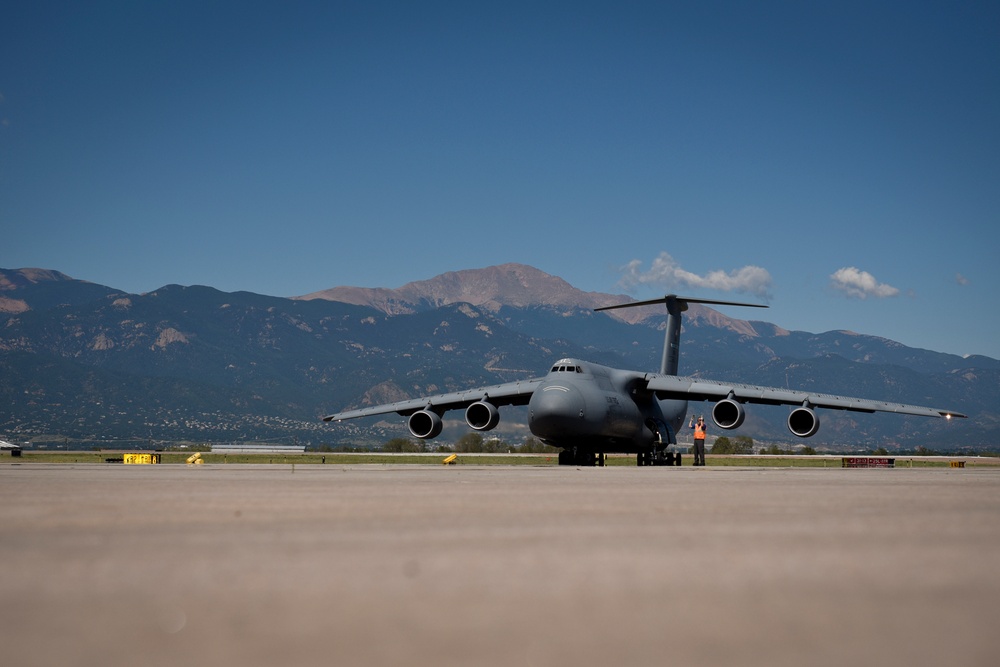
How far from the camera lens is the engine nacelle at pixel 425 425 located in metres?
34.1

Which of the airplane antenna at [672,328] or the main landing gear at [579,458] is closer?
the main landing gear at [579,458]

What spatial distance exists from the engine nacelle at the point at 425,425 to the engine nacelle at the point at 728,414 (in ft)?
30.2

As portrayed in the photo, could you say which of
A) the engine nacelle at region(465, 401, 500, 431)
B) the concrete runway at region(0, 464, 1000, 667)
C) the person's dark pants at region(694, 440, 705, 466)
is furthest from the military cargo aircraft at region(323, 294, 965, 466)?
the concrete runway at region(0, 464, 1000, 667)

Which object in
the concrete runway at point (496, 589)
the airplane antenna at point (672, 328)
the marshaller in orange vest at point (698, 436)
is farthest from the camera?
the airplane antenna at point (672, 328)

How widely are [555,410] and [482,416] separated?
5.02 m

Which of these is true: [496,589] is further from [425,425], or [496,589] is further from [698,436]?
[698,436]

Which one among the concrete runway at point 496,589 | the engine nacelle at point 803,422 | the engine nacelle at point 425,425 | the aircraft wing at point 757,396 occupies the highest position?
the aircraft wing at point 757,396

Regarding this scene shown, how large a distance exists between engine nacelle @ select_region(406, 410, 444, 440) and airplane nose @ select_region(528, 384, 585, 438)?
5717 mm

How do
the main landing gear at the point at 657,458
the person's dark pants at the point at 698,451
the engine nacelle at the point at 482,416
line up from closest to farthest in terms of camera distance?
the engine nacelle at the point at 482,416 → the main landing gear at the point at 657,458 → the person's dark pants at the point at 698,451

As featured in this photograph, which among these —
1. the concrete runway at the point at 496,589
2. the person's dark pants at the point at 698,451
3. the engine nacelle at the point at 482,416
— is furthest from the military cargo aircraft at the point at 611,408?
the concrete runway at the point at 496,589

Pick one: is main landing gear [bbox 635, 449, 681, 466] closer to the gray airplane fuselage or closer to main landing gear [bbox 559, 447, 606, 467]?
the gray airplane fuselage

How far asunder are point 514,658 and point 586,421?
26.7 metres

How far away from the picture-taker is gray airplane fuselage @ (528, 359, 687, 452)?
28812 mm

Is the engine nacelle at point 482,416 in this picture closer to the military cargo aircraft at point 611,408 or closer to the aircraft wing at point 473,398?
the military cargo aircraft at point 611,408
